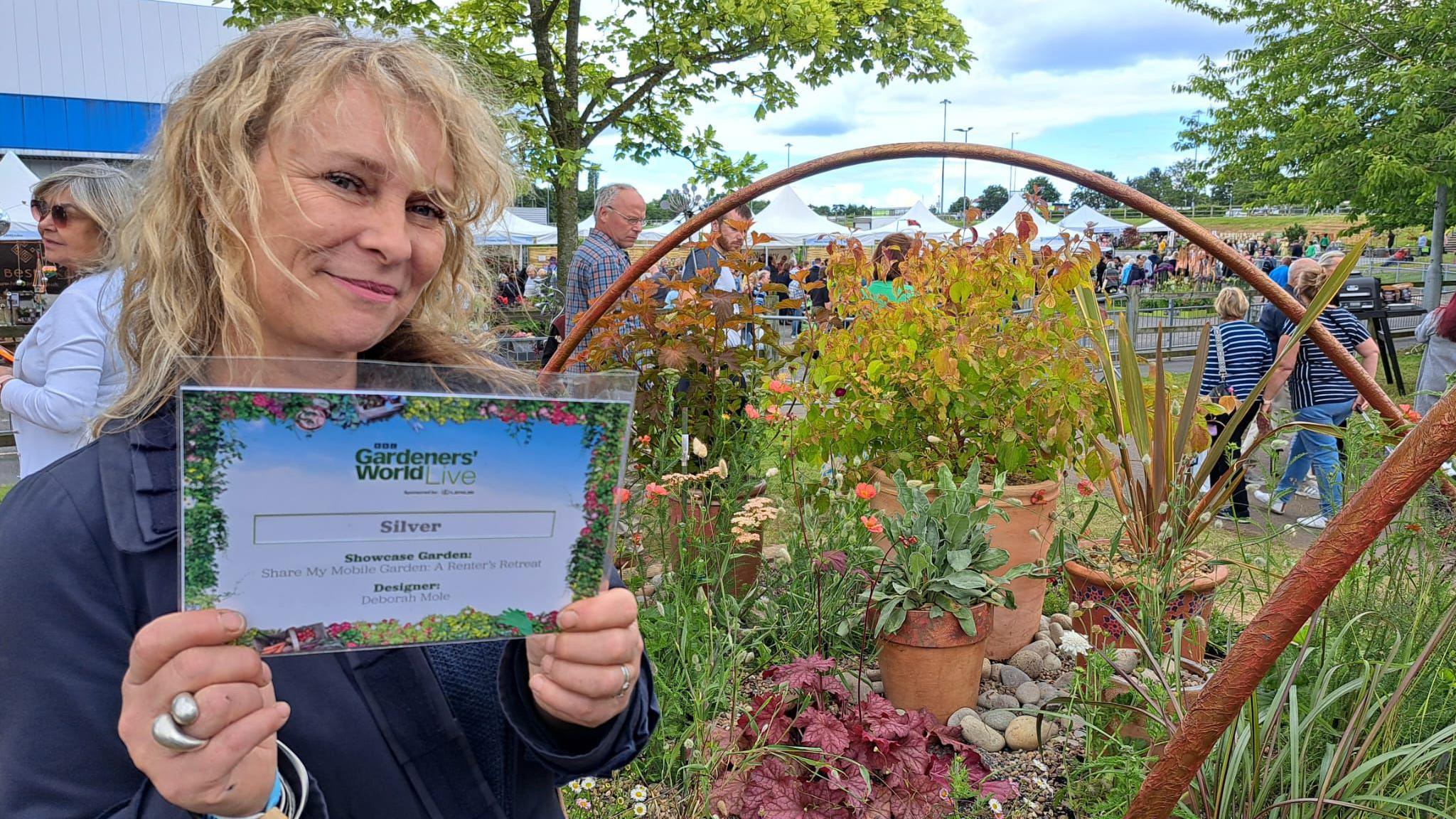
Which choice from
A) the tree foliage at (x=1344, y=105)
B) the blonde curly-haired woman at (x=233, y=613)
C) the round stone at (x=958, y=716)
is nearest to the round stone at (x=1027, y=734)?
the round stone at (x=958, y=716)

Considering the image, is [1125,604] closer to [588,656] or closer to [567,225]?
[588,656]

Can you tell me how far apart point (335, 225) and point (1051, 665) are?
8.71 ft

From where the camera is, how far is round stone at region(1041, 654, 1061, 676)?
9.31ft

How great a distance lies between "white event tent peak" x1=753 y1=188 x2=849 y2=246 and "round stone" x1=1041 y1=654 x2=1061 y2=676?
53.2 ft

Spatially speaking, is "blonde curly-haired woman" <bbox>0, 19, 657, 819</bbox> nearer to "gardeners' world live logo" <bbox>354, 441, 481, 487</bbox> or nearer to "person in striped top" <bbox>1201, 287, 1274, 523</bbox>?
"gardeners' world live logo" <bbox>354, 441, 481, 487</bbox>

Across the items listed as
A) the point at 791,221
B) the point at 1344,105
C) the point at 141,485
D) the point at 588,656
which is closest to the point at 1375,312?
the point at 1344,105

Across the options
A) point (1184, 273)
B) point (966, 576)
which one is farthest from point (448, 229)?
point (1184, 273)

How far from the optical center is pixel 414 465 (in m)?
0.70

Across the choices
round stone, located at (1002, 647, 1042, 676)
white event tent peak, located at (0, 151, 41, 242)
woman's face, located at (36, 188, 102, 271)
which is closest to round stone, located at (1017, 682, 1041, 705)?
round stone, located at (1002, 647, 1042, 676)

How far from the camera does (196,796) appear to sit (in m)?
0.69

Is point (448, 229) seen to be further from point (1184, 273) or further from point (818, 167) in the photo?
point (1184, 273)

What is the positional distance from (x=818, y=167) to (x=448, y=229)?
2.02 m

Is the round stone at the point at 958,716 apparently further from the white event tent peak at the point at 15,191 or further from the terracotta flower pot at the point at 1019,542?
the white event tent peak at the point at 15,191

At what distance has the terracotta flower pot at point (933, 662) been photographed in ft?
7.84
